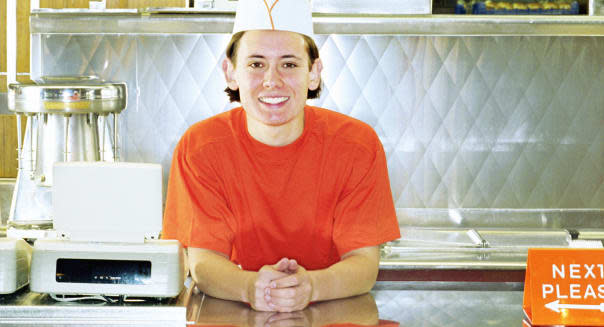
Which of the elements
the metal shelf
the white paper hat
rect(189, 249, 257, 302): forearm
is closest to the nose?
the white paper hat

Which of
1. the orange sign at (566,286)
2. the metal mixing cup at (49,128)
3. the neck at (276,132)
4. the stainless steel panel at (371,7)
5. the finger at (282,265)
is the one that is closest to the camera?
the orange sign at (566,286)

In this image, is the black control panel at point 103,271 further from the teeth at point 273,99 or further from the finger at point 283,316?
the teeth at point 273,99

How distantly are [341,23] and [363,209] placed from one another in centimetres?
121

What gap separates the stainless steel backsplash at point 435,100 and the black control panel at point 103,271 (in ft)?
5.19

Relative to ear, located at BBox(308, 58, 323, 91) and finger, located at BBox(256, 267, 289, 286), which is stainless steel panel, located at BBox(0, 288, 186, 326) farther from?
ear, located at BBox(308, 58, 323, 91)

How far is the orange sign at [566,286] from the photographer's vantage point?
1.32m

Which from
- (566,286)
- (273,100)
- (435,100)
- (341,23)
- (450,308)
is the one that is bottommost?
(450,308)

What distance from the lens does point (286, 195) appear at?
1.82 m

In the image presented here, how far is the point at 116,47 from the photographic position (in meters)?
2.92

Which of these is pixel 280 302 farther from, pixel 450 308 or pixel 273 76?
pixel 273 76

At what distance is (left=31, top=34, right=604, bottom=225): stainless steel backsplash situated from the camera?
2.91 m

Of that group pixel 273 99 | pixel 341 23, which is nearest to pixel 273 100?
pixel 273 99

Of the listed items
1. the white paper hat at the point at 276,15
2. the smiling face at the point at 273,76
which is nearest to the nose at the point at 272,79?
the smiling face at the point at 273,76

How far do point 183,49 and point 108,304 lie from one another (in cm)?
169
